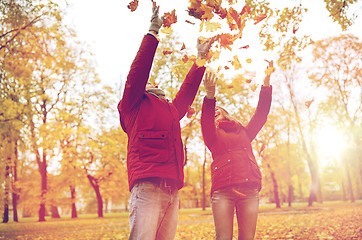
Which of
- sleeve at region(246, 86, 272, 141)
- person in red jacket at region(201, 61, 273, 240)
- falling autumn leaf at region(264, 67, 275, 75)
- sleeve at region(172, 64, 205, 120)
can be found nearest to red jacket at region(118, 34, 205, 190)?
sleeve at region(172, 64, 205, 120)

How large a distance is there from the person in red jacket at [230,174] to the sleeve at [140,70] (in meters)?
0.86

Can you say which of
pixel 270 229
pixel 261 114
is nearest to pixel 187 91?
pixel 261 114

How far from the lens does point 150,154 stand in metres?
2.14

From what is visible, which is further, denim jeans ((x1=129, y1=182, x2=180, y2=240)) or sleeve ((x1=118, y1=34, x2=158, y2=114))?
sleeve ((x1=118, y1=34, x2=158, y2=114))

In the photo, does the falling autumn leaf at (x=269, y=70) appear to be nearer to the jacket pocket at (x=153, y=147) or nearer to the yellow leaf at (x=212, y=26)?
the yellow leaf at (x=212, y=26)

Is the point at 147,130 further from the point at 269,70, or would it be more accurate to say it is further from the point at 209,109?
the point at 269,70

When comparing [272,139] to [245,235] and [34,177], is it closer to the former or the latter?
[245,235]

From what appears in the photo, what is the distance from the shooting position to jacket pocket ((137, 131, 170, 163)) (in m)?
2.14

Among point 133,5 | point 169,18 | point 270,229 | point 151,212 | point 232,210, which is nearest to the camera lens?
point 151,212

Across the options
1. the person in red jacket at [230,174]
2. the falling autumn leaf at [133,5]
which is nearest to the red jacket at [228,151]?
the person in red jacket at [230,174]

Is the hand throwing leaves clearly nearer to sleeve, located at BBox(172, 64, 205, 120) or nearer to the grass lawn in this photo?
sleeve, located at BBox(172, 64, 205, 120)

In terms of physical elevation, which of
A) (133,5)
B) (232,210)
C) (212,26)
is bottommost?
(232,210)

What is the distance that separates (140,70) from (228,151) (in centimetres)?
139

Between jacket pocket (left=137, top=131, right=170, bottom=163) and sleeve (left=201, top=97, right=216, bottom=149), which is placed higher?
sleeve (left=201, top=97, right=216, bottom=149)
